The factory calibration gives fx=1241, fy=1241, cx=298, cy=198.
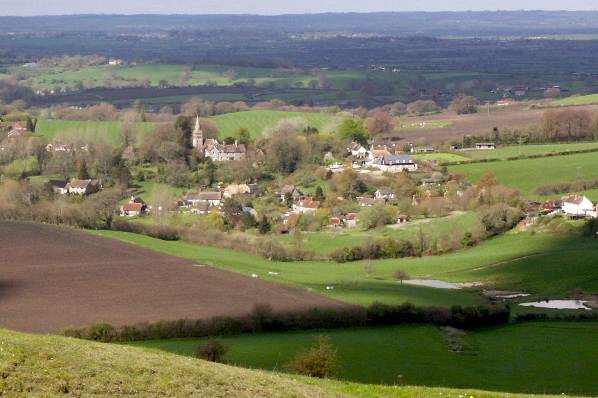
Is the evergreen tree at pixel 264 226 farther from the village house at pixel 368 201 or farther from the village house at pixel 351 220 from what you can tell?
the village house at pixel 368 201

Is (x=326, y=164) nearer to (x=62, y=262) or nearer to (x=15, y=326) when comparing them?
(x=62, y=262)

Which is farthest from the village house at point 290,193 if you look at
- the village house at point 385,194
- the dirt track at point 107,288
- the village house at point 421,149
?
the dirt track at point 107,288

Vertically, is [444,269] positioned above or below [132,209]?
above

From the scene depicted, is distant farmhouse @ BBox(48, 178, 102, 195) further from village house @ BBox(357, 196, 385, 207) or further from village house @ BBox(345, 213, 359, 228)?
village house @ BBox(345, 213, 359, 228)

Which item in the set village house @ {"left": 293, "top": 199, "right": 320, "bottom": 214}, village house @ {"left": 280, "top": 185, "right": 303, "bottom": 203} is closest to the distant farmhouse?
village house @ {"left": 280, "top": 185, "right": 303, "bottom": 203}

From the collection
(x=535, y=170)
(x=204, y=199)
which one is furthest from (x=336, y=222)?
(x=535, y=170)

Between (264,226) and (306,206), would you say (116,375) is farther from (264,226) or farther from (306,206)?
(306,206)
